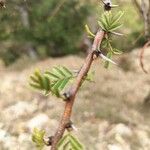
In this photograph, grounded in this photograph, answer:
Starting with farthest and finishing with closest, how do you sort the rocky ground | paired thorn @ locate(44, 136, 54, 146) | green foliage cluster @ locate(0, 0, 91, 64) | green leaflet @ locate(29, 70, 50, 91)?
green foliage cluster @ locate(0, 0, 91, 64) < the rocky ground < paired thorn @ locate(44, 136, 54, 146) < green leaflet @ locate(29, 70, 50, 91)

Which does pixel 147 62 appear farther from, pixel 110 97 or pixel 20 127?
pixel 20 127

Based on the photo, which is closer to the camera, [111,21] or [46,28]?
[111,21]

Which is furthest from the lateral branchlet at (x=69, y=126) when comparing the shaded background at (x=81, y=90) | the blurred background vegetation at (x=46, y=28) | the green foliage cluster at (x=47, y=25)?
the green foliage cluster at (x=47, y=25)

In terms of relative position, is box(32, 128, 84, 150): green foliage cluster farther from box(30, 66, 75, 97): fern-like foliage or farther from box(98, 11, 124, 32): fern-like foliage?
box(98, 11, 124, 32): fern-like foliage

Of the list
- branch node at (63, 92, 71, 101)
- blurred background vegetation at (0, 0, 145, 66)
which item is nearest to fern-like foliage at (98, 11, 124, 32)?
branch node at (63, 92, 71, 101)

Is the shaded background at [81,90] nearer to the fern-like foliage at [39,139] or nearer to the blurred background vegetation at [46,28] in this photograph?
the blurred background vegetation at [46,28]

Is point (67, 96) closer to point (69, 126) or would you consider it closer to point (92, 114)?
point (69, 126)

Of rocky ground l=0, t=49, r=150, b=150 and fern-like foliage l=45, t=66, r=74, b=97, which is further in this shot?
rocky ground l=0, t=49, r=150, b=150

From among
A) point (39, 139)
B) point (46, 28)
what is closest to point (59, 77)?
point (39, 139)
